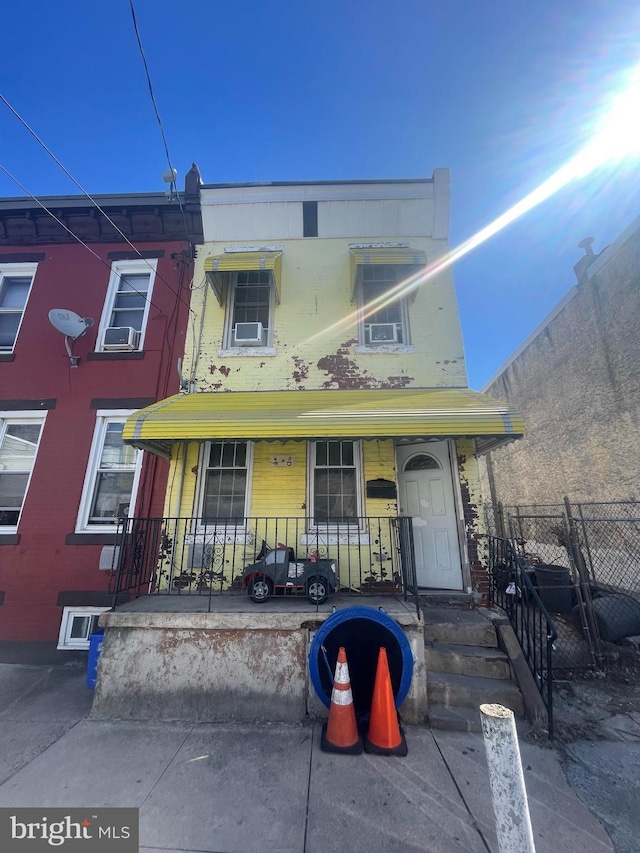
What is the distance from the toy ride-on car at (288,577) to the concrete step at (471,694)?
1634mm

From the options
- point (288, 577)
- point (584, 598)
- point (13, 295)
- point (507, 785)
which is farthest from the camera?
point (13, 295)

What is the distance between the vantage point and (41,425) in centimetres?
678

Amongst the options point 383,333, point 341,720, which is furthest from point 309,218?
point 341,720

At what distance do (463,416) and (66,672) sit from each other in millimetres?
7259

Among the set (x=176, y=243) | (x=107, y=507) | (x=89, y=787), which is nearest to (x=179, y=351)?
(x=176, y=243)

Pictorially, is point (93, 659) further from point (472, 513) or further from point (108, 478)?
point (472, 513)

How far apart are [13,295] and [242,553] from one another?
785cm

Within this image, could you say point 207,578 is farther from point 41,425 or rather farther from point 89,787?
point 41,425

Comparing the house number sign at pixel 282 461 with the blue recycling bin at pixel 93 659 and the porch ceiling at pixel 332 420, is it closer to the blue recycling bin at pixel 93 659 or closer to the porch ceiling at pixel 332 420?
the porch ceiling at pixel 332 420

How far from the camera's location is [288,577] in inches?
192

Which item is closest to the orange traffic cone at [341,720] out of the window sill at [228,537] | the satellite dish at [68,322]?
the window sill at [228,537]

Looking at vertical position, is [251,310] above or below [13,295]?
below

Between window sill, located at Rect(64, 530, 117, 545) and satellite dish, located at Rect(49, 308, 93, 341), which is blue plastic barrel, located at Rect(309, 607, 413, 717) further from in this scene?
satellite dish, located at Rect(49, 308, 93, 341)

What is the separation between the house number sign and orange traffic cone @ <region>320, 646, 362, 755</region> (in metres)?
3.28
